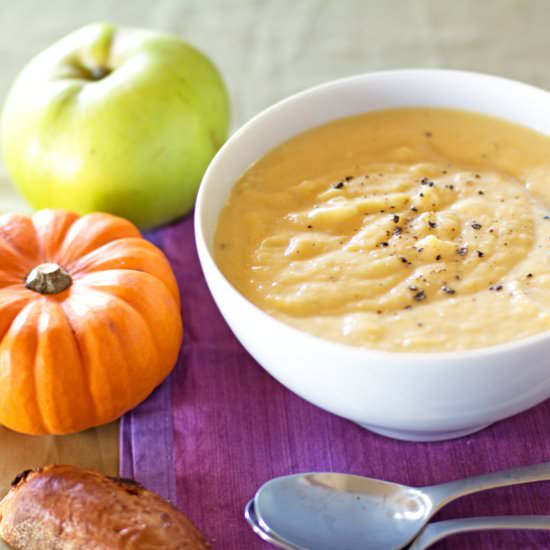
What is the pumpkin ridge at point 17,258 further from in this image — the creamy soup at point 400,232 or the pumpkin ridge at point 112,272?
the creamy soup at point 400,232

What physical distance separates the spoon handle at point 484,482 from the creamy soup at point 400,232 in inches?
8.9

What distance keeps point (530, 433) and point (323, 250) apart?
482 mm

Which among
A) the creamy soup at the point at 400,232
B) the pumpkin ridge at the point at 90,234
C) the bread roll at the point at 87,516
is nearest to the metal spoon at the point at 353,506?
the bread roll at the point at 87,516

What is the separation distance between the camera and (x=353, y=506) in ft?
4.50

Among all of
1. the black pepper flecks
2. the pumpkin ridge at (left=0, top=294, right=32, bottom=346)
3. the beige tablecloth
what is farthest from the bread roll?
the beige tablecloth

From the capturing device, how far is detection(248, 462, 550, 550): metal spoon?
4.35 feet

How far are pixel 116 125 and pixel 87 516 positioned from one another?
868mm

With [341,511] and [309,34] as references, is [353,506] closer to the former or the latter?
[341,511]

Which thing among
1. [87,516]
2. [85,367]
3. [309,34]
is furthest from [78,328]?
[309,34]

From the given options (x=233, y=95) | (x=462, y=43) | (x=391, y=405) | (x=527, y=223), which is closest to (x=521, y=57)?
(x=462, y=43)

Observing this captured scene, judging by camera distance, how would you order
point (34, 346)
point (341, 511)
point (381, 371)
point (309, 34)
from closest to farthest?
1. point (381, 371)
2. point (341, 511)
3. point (34, 346)
4. point (309, 34)

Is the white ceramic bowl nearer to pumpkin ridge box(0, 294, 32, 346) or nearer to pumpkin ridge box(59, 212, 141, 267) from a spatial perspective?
pumpkin ridge box(59, 212, 141, 267)

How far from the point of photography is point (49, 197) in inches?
76.5

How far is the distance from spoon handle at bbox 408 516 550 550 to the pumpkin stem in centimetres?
76
